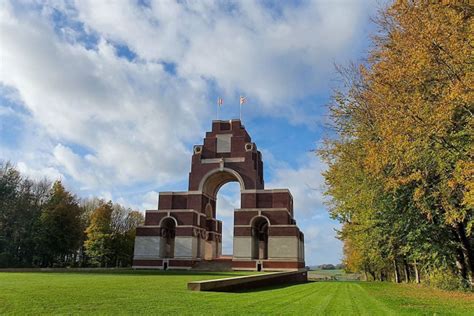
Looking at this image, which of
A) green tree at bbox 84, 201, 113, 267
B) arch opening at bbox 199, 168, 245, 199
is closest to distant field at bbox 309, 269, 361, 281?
arch opening at bbox 199, 168, 245, 199

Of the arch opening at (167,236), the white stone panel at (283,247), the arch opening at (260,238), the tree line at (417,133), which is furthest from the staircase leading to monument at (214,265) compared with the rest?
the tree line at (417,133)

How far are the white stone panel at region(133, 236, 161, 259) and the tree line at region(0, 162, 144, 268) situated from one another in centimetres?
621

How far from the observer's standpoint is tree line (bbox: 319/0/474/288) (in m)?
11.4

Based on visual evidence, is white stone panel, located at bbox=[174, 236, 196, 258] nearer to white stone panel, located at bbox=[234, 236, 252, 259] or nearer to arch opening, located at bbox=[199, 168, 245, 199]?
white stone panel, located at bbox=[234, 236, 252, 259]

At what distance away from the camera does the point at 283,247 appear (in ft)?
135

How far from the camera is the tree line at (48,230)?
4423cm

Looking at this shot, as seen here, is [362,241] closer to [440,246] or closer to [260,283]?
[440,246]

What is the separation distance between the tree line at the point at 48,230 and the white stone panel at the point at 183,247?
413 inches

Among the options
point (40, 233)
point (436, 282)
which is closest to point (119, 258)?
point (40, 233)

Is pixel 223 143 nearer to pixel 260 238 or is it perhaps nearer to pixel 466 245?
pixel 260 238

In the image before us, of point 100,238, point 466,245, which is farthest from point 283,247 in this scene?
point 466,245

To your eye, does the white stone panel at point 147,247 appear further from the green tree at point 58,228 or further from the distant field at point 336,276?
the distant field at point 336,276

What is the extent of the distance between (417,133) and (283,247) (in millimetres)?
30851

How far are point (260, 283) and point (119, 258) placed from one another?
136 feet
